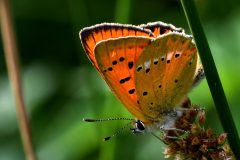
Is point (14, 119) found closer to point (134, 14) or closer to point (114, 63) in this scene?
point (134, 14)

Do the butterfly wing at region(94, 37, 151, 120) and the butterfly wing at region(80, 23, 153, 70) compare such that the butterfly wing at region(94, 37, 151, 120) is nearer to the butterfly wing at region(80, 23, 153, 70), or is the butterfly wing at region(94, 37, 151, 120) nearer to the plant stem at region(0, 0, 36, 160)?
the butterfly wing at region(80, 23, 153, 70)

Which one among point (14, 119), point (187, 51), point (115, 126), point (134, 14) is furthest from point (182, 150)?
point (134, 14)

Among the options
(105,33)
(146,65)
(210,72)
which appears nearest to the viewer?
(210,72)

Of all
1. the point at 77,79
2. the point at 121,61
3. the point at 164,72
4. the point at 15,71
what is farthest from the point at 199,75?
the point at 77,79

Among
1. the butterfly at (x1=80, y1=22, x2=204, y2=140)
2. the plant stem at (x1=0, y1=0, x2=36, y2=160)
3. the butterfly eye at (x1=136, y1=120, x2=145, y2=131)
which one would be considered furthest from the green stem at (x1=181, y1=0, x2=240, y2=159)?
the plant stem at (x1=0, y1=0, x2=36, y2=160)

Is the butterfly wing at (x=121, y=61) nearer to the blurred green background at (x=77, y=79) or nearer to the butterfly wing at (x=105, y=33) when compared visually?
the butterfly wing at (x=105, y=33)

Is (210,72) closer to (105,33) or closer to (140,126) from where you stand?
(105,33)

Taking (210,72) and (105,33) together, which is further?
(105,33)
